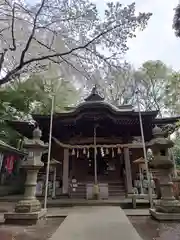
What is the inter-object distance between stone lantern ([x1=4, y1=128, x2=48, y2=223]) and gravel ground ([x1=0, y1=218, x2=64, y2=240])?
0.30 m

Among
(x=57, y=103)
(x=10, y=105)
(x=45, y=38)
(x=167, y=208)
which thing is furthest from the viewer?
(x=57, y=103)

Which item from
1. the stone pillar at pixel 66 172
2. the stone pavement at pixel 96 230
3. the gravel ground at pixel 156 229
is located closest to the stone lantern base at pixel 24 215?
the stone pavement at pixel 96 230

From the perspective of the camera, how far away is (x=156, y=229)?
4285 millimetres

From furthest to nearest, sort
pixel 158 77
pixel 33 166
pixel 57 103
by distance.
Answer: pixel 158 77, pixel 57 103, pixel 33 166

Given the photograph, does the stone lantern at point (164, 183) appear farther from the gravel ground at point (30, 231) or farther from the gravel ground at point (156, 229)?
the gravel ground at point (30, 231)

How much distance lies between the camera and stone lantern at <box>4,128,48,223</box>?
16.5 ft

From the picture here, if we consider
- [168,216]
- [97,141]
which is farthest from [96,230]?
[97,141]

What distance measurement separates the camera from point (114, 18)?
6.05m

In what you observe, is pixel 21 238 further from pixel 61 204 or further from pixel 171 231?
pixel 61 204

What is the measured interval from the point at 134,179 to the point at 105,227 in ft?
22.3

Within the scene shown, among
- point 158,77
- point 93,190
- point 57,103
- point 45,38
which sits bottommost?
point 93,190

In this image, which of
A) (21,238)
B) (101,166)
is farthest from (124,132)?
(21,238)

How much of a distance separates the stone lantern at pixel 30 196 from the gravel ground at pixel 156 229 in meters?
2.57

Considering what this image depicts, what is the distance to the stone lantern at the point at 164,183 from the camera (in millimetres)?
5043
